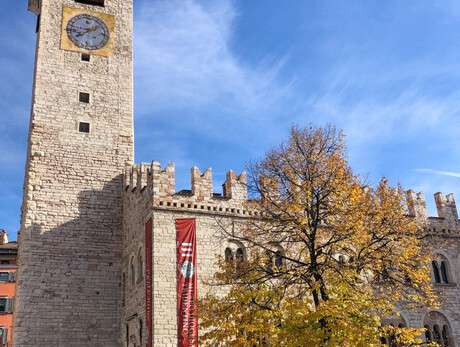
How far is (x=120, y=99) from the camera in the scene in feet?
94.5

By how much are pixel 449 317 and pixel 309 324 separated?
39.8ft

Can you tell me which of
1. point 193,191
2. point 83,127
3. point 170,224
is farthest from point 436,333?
point 83,127

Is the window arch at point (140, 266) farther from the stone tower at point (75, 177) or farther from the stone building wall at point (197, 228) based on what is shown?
the stone tower at point (75, 177)

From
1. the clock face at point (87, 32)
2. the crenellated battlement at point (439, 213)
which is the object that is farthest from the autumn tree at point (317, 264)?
A: the clock face at point (87, 32)

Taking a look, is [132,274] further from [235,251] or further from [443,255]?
[443,255]

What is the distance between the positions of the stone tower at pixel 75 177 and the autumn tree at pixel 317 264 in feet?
32.0

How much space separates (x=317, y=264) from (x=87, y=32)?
789 inches

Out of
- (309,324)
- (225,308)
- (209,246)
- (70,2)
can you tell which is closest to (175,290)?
(209,246)

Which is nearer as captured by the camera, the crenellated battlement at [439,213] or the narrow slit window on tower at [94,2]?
the crenellated battlement at [439,213]

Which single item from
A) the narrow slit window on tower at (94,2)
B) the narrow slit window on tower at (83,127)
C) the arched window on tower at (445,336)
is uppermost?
the narrow slit window on tower at (94,2)

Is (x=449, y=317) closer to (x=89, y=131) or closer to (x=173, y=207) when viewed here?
(x=173, y=207)

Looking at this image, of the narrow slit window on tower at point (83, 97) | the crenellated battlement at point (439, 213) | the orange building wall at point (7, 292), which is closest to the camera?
the crenellated battlement at point (439, 213)

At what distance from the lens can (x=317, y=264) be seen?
1603 centimetres

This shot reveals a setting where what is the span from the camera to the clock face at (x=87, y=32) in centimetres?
2920
